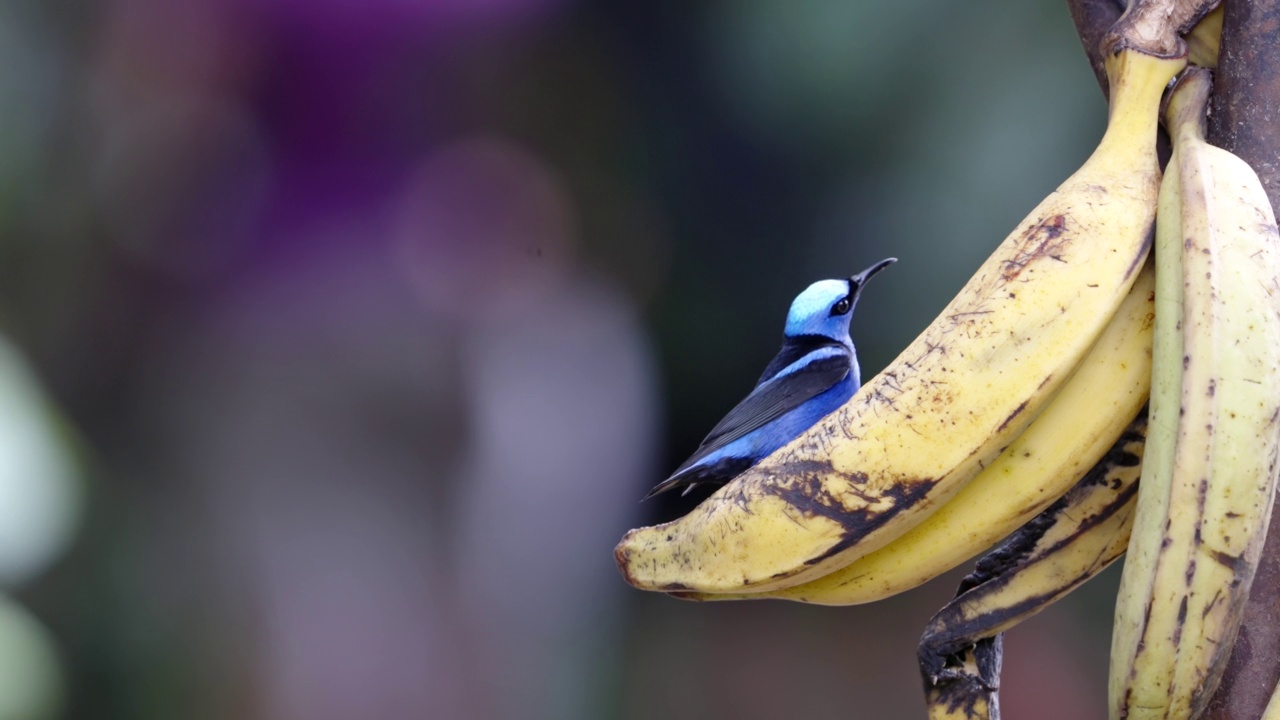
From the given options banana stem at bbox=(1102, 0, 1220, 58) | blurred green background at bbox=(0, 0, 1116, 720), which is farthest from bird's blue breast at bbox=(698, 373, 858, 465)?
blurred green background at bbox=(0, 0, 1116, 720)

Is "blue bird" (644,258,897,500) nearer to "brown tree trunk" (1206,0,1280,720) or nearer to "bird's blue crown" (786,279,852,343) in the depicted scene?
"bird's blue crown" (786,279,852,343)

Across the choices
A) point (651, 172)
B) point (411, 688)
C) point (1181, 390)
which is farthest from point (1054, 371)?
point (411, 688)

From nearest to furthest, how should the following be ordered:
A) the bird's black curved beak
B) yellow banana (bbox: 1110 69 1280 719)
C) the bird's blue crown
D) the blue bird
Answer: yellow banana (bbox: 1110 69 1280 719) < the blue bird < the bird's black curved beak < the bird's blue crown

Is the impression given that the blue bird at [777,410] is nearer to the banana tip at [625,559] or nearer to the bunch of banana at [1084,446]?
the banana tip at [625,559]

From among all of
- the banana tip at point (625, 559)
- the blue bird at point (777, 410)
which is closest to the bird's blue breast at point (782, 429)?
A: the blue bird at point (777, 410)

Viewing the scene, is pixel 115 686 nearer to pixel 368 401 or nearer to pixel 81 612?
pixel 81 612

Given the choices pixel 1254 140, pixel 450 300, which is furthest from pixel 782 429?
pixel 450 300

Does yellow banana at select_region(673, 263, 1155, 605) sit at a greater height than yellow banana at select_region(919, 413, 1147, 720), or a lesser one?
greater
